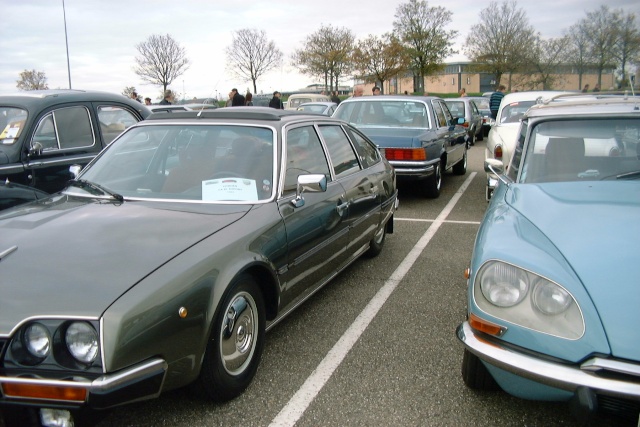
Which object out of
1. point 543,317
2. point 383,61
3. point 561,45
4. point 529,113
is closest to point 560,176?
point 529,113

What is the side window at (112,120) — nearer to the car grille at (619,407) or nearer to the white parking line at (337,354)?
the white parking line at (337,354)

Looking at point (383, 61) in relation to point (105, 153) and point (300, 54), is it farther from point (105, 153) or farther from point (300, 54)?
point (105, 153)

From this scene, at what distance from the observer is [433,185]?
28.5 feet

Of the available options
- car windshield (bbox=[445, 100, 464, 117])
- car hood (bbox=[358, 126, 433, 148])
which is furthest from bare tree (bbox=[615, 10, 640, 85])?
car hood (bbox=[358, 126, 433, 148])

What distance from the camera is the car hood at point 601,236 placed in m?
2.17

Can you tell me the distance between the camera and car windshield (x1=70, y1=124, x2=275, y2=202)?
11.3 feet

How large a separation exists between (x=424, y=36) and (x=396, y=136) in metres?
40.7

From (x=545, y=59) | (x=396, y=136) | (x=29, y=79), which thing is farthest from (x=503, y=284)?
(x=29, y=79)

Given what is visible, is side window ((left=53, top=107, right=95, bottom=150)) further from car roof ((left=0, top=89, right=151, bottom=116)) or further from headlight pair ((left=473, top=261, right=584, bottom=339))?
headlight pair ((left=473, top=261, right=584, bottom=339))

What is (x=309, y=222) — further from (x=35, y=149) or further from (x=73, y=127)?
(x=73, y=127)

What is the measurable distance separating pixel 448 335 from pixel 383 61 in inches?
1672

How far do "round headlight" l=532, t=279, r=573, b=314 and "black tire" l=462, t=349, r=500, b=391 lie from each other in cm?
62

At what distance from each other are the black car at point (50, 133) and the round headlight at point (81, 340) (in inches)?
119

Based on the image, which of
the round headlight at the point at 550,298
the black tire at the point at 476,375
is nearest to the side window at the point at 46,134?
the black tire at the point at 476,375
